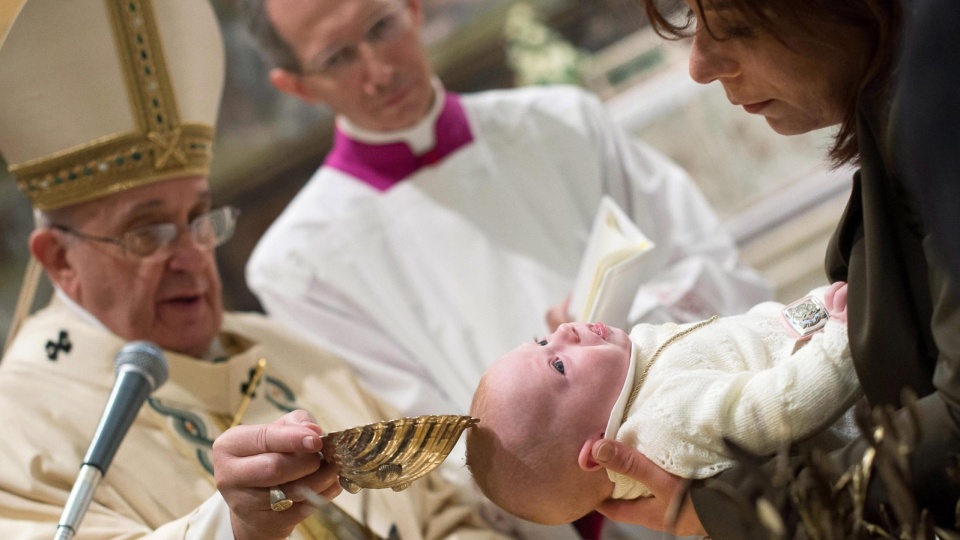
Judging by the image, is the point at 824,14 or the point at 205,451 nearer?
the point at 824,14

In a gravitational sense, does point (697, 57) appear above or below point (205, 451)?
above

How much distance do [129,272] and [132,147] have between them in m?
0.31

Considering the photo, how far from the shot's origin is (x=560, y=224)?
3.61 metres

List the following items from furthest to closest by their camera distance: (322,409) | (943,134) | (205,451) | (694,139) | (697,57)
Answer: (694,139) < (322,409) < (205,451) < (697,57) < (943,134)

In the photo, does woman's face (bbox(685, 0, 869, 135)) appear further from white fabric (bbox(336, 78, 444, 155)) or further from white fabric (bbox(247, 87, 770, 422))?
white fabric (bbox(336, 78, 444, 155))

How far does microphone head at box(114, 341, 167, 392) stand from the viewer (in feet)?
6.84

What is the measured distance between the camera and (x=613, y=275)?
88.7 inches

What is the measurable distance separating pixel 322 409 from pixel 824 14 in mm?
1831

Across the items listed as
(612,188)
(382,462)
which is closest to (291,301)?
(612,188)

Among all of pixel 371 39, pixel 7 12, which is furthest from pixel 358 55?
pixel 7 12

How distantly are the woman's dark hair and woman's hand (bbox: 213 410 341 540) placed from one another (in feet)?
2.84

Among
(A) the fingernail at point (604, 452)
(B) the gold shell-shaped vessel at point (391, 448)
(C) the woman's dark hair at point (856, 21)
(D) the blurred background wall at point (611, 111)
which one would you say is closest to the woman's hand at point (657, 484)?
(A) the fingernail at point (604, 452)

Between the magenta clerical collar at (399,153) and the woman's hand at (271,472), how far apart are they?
210 cm

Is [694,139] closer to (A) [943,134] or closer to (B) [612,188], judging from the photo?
(B) [612,188]
